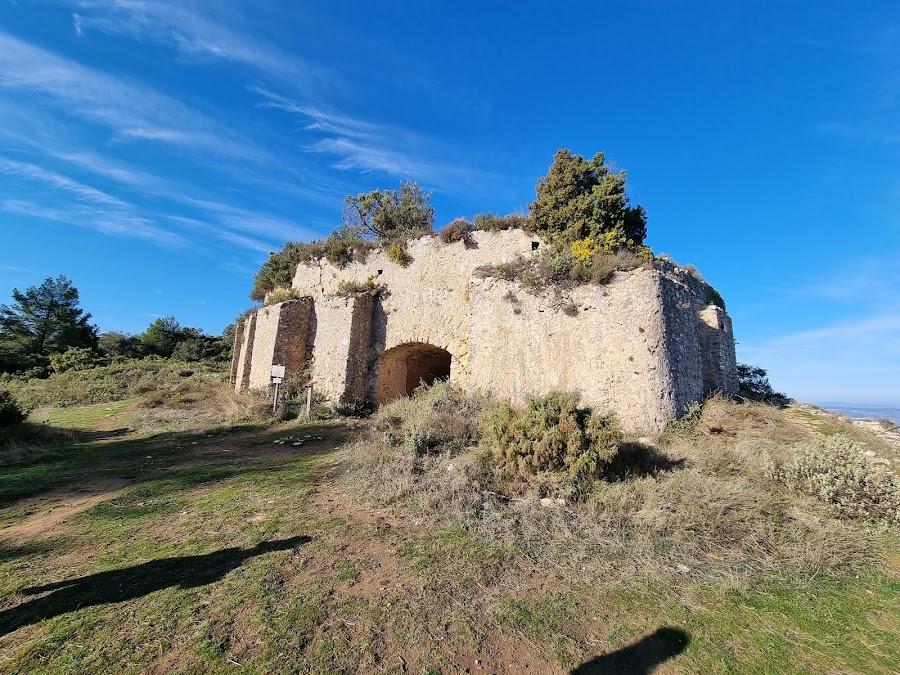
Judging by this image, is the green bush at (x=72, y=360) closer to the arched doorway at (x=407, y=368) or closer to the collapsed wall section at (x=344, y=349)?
the collapsed wall section at (x=344, y=349)

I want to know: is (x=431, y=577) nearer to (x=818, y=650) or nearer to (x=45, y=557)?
(x=818, y=650)

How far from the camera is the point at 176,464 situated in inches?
304

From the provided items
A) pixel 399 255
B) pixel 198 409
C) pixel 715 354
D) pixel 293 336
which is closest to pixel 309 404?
pixel 293 336

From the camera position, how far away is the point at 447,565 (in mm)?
3932

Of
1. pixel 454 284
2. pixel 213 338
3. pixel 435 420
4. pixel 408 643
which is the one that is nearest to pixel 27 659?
pixel 408 643

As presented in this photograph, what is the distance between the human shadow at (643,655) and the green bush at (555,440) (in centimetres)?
229

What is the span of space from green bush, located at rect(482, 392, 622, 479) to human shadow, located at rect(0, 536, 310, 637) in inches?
125

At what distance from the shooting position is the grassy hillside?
2869 mm

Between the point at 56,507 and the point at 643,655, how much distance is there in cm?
750

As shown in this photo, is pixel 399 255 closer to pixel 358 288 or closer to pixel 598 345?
pixel 358 288

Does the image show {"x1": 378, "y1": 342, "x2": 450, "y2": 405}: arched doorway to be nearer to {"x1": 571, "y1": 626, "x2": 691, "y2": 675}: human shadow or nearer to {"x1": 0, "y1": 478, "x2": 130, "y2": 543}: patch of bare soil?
{"x1": 0, "y1": 478, "x2": 130, "y2": 543}: patch of bare soil

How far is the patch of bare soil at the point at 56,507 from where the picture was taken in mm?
4711

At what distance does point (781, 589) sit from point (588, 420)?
2650 millimetres

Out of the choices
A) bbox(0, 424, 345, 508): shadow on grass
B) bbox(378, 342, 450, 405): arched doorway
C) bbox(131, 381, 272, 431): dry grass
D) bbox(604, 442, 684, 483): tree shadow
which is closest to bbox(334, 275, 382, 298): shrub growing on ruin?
bbox(378, 342, 450, 405): arched doorway
